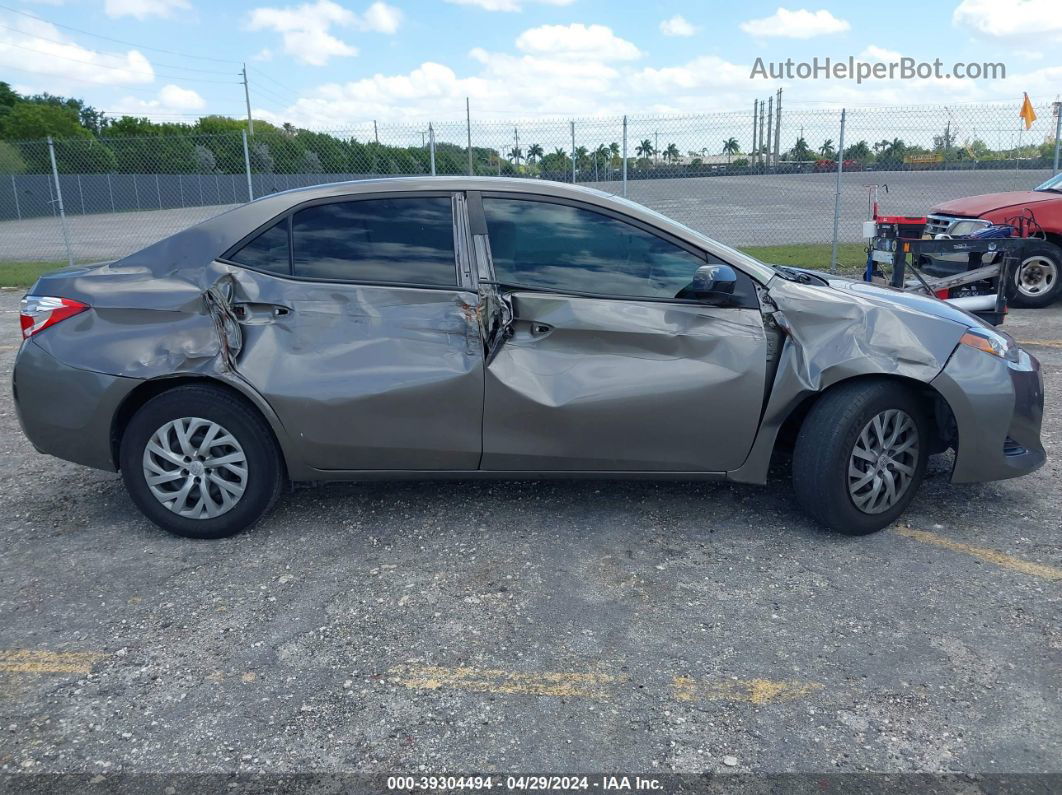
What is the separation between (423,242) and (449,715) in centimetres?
213

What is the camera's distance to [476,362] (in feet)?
12.8

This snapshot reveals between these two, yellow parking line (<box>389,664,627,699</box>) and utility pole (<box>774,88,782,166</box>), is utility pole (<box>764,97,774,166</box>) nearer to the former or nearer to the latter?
utility pole (<box>774,88,782,166</box>)

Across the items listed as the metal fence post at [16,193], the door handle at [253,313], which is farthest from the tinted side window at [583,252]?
the metal fence post at [16,193]

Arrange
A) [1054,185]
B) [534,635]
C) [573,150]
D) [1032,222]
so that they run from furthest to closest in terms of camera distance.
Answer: [573,150] → [1054,185] → [1032,222] → [534,635]

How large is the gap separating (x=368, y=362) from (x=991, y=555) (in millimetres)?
2972

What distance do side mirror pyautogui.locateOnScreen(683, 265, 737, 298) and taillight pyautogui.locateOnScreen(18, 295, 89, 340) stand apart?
2811mm

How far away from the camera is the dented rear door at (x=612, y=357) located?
12.8 feet

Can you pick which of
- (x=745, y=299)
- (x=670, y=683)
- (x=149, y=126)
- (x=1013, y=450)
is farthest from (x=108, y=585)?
(x=149, y=126)

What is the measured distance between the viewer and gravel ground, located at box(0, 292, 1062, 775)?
271 centimetres

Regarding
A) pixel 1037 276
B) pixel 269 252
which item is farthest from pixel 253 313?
pixel 1037 276

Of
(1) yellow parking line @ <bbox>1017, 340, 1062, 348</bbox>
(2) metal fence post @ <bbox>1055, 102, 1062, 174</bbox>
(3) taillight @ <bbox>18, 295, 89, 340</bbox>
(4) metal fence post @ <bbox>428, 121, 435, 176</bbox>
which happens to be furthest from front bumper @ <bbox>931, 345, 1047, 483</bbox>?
(2) metal fence post @ <bbox>1055, 102, 1062, 174</bbox>

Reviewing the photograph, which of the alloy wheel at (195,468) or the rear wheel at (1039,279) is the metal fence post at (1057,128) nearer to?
the rear wheel at (1039,279)

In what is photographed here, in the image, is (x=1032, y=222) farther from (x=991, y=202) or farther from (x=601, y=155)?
(x=601, y=155)

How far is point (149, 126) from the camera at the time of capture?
63.2 m
